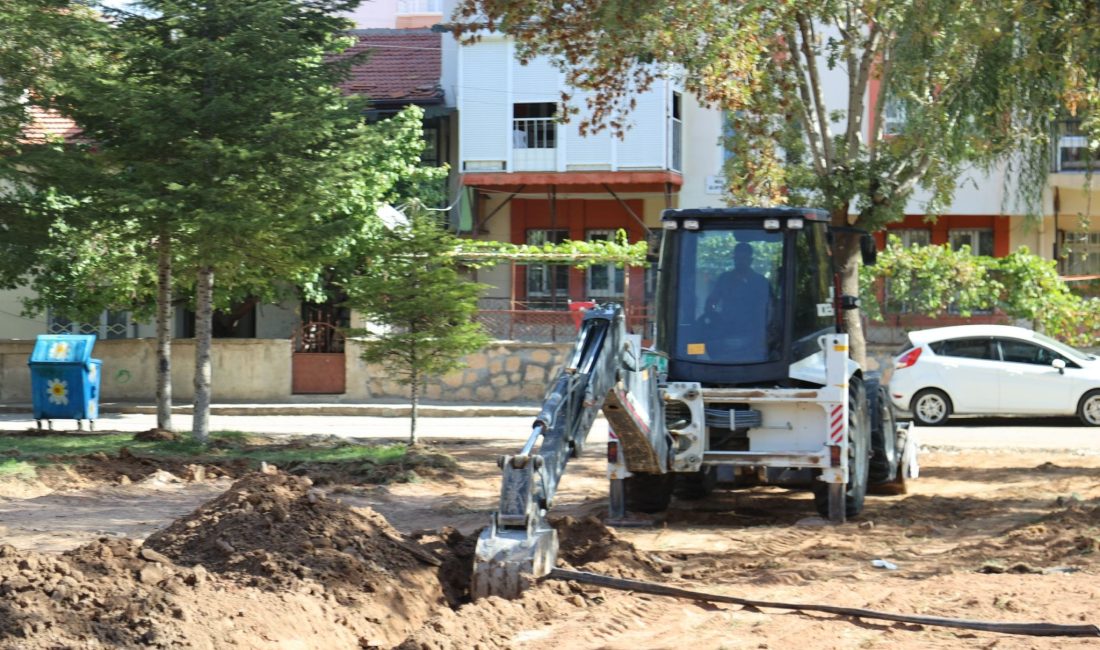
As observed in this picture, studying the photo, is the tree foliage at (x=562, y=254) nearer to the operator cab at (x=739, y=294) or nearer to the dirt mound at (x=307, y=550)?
the operator cab at (x=739, y=294)

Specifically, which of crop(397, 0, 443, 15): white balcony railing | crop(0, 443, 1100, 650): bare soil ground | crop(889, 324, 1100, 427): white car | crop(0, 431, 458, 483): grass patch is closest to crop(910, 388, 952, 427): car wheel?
crop(889, 324, 1100, 427): white car

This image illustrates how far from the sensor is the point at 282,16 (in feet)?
53.9

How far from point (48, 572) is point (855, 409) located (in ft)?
24.1

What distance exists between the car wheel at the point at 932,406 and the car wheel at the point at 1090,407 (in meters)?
2.11

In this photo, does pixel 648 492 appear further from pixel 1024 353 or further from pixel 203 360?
pixel 1024 353

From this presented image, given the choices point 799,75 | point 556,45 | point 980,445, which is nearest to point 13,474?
point 556,45

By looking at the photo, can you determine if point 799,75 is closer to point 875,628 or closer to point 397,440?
point 397,440

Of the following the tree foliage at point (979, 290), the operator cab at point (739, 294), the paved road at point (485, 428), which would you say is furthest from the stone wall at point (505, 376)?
the operator cab at point (739, 294)

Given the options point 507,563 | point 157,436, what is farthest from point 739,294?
point 157,436

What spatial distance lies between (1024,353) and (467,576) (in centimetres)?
1558

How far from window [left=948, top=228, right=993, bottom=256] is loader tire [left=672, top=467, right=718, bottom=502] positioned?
933 inches

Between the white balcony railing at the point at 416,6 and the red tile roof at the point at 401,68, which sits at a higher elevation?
the white balcony railing at the point at 416,6

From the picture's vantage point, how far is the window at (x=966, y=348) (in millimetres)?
21688

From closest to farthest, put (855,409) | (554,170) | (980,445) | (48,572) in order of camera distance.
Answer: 1. (48,572)
2. (855,409)
3. (980,445)
4. (554,170)
